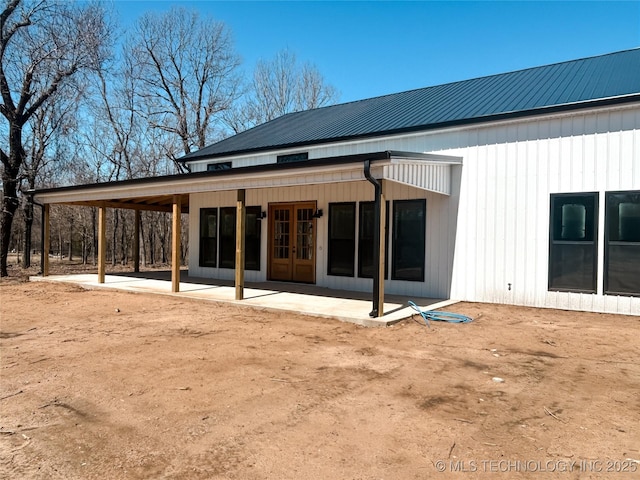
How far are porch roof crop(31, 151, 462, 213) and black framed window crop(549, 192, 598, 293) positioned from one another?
2220mm

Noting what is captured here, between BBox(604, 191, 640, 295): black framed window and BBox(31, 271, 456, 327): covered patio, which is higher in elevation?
BBox(604, 191, 640, 295): black framed window

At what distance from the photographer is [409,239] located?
381 inches

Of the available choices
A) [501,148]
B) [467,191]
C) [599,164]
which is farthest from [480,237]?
[599,164]

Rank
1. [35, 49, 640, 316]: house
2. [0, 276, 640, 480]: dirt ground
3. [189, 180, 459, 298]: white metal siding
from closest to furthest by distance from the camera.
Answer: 1. [0, 276, 640, 480]: dirt ground
2. [35, 49, 640, 316]: house
3. [189, 180, 459, 298]: white metal siding

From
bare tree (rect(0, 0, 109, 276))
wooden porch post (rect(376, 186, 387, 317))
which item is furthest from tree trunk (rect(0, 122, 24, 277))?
wooden porch post (rect(376, 186, 387, 317))

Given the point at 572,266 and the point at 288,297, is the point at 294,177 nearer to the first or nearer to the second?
the point at 288,297

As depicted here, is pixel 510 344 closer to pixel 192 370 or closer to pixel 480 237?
pixel 480 237

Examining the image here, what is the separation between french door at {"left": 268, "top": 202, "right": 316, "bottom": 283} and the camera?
37.3 ft

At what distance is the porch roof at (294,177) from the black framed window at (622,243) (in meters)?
2.99

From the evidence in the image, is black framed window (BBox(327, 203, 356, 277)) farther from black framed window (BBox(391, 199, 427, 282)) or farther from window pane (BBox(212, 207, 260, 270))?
window pane (BBox(212, 207, 260, 270))

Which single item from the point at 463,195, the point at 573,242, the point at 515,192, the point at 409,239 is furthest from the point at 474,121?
the point at 573,242

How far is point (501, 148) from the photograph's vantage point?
8727 millimetres

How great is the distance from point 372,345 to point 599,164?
5.46 metres

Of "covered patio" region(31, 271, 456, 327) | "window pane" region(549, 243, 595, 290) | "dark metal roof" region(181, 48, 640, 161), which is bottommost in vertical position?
"covered patio" region(31, 271, 456, 327)
